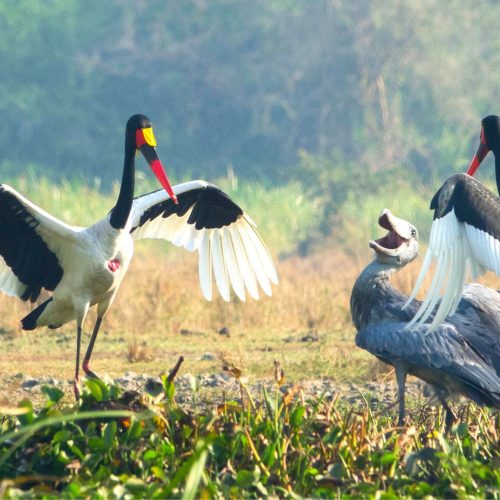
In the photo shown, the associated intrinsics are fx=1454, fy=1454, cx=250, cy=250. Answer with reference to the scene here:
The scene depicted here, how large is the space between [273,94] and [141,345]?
22.9m

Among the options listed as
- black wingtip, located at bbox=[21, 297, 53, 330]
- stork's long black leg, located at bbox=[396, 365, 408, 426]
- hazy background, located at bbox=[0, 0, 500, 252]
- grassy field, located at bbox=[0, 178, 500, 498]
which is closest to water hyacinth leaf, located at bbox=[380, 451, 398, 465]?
grassy field, located at bbox=[0, 178, 500, 498]

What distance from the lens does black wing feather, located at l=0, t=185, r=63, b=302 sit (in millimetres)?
7680

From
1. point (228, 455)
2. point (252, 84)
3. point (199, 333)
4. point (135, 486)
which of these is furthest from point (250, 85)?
point (135, 486)

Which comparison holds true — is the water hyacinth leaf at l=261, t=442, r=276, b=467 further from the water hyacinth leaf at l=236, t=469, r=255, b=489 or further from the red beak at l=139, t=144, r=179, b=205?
the red beak at l=139, t=144, r=179, b=205

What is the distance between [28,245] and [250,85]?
84.8 ft

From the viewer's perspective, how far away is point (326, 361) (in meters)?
9.60

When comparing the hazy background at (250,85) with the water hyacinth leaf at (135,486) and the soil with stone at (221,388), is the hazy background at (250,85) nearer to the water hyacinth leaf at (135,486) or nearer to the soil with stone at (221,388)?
the soil with stone at (221,388)

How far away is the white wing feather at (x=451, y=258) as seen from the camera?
6.28 meters

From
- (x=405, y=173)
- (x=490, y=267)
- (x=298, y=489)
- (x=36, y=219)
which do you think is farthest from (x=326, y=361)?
(x=405, y=173)

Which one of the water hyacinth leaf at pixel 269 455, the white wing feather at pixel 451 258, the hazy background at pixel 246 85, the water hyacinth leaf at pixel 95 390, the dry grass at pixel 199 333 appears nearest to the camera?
the water hyacinth leaf at pixel 269 455

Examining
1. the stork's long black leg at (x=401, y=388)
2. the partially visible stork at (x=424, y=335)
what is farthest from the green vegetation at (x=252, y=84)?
the stork's long black leg at (x=401, y=388)

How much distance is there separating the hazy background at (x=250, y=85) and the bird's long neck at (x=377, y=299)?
23813mm

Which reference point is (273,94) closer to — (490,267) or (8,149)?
(8,149)

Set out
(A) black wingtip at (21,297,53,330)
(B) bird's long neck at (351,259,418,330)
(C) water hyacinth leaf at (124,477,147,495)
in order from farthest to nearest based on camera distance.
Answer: (A) black wingtip at (21,297,53,330)
(B) bird's long neck at (351,259,418,330)
(C) water hyacinth leaf at (124,477,147,495)
